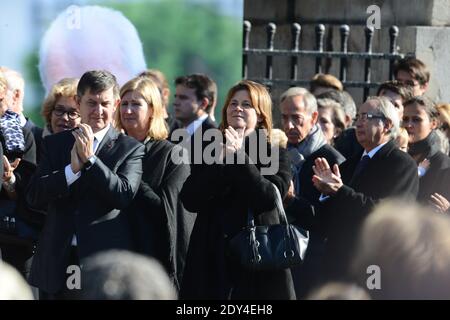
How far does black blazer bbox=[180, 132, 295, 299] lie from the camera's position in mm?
7328

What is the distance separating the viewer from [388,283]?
7375mm

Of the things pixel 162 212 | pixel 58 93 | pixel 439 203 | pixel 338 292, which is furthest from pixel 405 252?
pixel 58 93

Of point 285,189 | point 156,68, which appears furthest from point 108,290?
point 156,68

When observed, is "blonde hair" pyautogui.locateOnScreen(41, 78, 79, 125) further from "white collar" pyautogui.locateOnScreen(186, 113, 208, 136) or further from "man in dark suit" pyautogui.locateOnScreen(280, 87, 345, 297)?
"white collar" pyautogui.locateOnScreen(186, 113, 208, 136)

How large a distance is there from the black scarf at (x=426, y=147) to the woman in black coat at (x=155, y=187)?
1.59 meters

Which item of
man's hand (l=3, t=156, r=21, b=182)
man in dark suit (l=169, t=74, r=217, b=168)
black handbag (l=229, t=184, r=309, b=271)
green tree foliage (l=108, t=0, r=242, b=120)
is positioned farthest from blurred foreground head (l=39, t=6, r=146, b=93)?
black handbag (l=229, t=184, r=309, b=271)

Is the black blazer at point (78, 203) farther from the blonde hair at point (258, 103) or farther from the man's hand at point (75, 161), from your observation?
the blonde hair at point (258, 103)

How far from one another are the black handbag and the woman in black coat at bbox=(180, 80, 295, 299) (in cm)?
12

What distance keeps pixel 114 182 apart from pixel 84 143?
27 cm

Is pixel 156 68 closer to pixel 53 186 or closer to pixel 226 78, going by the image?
pixel 226 78

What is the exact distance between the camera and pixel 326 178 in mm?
7816
